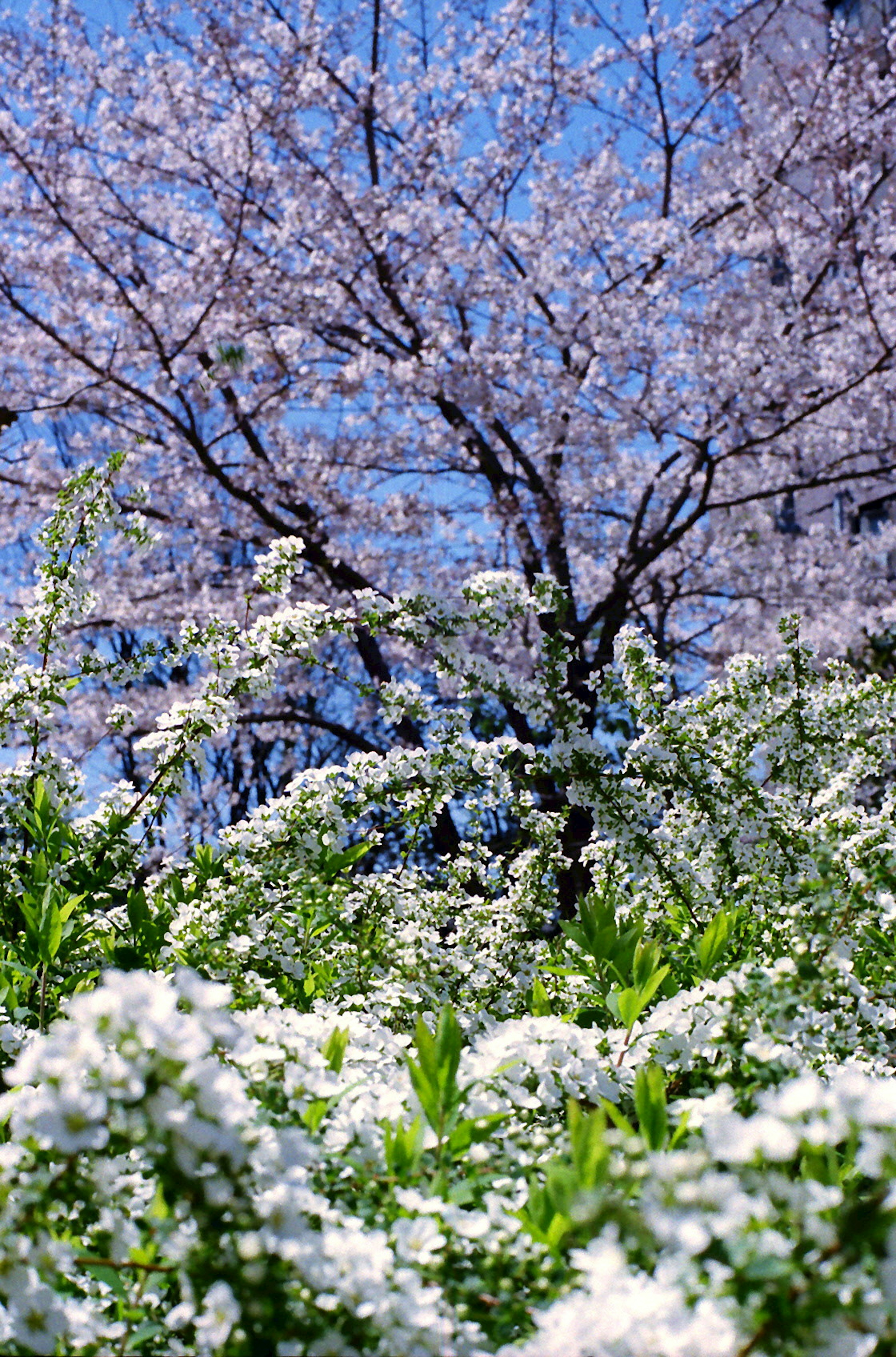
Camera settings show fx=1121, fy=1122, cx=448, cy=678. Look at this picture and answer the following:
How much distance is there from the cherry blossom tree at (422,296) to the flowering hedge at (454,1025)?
547cm

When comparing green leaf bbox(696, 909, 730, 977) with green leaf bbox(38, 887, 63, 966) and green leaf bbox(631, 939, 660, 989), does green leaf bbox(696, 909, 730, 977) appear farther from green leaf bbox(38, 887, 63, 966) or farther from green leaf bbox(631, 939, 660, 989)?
green leaf bbox(38, 887, 63, 966)

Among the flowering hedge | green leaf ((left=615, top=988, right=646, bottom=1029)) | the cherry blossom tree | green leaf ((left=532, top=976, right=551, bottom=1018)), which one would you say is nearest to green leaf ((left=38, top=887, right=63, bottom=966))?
the flowering hedge

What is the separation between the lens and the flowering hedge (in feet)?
3.73

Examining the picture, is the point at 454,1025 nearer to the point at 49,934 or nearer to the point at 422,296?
the point at 49,934

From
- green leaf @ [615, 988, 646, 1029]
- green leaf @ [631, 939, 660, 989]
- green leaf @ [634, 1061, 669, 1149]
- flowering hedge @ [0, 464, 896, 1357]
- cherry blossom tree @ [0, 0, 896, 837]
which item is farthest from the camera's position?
cherry blossom tree @ [0, 0, 896, 837]

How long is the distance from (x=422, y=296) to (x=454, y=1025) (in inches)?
385

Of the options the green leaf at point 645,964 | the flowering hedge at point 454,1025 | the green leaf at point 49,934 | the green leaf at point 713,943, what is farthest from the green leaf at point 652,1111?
the green leaf at point 49,934

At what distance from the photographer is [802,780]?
13.5 feet

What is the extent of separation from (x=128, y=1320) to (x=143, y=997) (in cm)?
64

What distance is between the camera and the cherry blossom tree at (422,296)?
9.98 m

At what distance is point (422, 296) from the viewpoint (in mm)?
10570

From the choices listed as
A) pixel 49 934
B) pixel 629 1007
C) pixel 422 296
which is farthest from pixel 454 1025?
pixel 422 296

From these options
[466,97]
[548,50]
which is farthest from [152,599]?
[548,50]

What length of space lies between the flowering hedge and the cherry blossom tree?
17.9 feet
